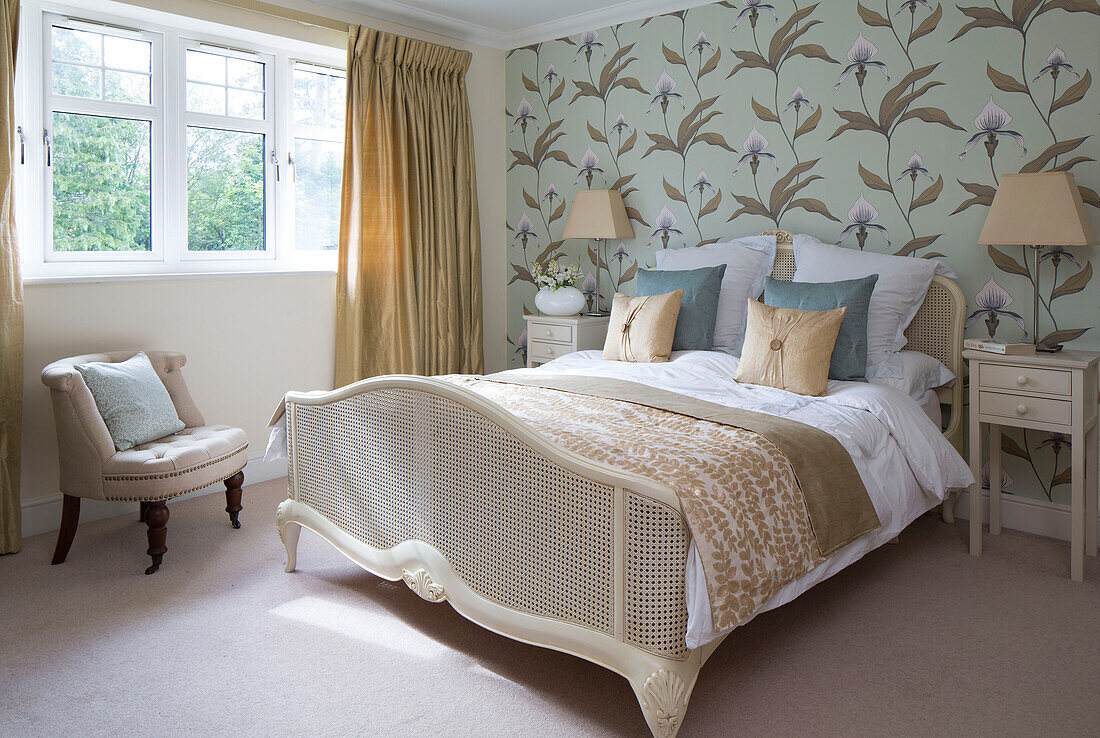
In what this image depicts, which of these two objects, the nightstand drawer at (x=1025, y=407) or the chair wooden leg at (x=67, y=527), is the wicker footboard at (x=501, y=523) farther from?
the nightstand drawer at (x=1025, y=407)

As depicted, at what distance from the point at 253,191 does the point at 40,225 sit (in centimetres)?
101

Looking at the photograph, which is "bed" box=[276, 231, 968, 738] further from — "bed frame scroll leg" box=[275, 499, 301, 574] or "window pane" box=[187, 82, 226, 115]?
"window pane" box=[187, 82, 226, 115]

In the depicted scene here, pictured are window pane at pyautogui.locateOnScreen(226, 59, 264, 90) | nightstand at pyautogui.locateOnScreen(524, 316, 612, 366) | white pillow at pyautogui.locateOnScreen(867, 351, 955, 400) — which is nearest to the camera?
white pillow at pyautogui.locateOnScreen(867, 351, 955, 400)

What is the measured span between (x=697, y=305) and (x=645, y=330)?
1.00ft

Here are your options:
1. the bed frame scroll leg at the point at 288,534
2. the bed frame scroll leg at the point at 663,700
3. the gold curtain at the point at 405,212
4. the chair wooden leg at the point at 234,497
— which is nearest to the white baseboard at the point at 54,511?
the chair wooden leg at the point at 234,497

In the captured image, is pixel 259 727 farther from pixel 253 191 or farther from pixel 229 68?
pixel 229 68

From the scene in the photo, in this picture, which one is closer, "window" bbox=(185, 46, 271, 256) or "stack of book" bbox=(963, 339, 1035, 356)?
"stack of book" bbox=(963, 339, 1035, 356)

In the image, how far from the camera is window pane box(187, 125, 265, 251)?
3.82 m

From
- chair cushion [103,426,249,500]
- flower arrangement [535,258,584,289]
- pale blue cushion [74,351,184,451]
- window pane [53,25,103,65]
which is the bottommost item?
chair cushion [103,426,249,500]

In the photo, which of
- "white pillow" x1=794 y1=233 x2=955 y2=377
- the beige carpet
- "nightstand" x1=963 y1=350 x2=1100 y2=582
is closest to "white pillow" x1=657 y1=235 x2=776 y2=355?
"white pillow" x1=794 y1=233 x2=955 y2=377

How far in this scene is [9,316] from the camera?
3039 millimetres

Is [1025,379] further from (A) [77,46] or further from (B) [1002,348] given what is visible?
(A) [77,46]

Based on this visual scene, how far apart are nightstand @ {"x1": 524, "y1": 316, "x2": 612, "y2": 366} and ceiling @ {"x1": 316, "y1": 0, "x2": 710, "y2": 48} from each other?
5.50 ft

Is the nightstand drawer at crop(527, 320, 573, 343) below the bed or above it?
above
